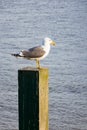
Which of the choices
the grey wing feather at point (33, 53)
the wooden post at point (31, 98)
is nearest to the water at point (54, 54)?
the grey wing feather at point (33, 53)

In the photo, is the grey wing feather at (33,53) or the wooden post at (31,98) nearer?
the wooden post at (31,98)

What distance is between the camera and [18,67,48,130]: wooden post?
4.41m

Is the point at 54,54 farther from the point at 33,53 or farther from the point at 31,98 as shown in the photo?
the point at 31,98

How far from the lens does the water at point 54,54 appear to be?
37.8ft

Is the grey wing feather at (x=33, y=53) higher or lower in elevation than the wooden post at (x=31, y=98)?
higher

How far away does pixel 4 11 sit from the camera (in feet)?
137

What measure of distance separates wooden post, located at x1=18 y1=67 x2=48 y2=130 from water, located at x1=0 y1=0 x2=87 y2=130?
227 inches

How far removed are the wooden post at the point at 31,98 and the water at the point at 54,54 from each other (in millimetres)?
5760

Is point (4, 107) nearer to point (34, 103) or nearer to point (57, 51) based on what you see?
point (34, 103)

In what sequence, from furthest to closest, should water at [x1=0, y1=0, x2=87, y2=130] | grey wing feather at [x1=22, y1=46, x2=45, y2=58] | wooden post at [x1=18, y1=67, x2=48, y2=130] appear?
water at [x1=0, y1=0, x2=87, y2=130] < grey wing feather at [x1=22, y1=46, x2=45, y2=58] < wooden post at [x1=18, y1=67, x2=48, y2=130]

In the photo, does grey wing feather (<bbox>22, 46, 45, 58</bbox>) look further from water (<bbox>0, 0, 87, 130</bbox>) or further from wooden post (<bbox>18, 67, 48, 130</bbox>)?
water (<bbox>0, 0, 87, 130</bbox>)

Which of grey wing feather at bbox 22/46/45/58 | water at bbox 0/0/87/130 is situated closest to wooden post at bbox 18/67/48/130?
grey wing feather at bbox 22/46/45/58

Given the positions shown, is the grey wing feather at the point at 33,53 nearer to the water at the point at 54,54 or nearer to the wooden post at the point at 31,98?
the wooden post at the point at 31,98

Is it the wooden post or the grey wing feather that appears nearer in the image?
the wooden post
